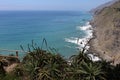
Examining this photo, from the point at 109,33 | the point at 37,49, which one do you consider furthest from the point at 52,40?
the point at 37,49

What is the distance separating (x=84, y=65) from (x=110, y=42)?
80978 millimetres

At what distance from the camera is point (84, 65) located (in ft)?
49.8

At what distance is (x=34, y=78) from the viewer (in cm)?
1578

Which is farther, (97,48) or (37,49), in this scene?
(97,48)

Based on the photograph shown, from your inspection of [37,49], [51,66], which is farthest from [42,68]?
[37,49]

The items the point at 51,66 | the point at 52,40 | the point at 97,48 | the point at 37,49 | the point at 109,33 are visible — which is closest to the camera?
the point at 51,66

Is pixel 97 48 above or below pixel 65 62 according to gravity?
below

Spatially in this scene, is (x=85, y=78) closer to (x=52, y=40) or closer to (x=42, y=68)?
(x=42, y=68)

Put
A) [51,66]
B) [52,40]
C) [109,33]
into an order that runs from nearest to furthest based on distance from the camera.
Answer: [51,66], [109,33], [52,40]

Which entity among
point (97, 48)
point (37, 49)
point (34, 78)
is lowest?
point (97, 48)

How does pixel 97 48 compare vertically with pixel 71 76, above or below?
below

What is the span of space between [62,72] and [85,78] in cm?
167

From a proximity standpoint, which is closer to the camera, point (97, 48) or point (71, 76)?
point (71, 76)

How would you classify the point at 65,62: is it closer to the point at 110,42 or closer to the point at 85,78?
the point at 85,78
